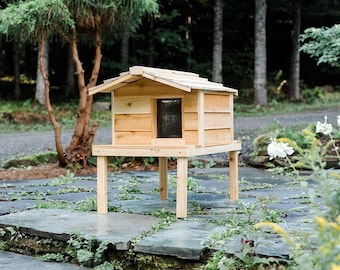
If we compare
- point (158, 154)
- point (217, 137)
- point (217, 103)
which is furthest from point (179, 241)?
point (217, 103)

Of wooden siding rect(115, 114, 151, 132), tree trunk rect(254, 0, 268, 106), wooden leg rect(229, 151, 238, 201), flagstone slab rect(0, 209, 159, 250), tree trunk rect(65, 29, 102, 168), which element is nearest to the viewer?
flagstone slab rect(0, 209, 159, 250)

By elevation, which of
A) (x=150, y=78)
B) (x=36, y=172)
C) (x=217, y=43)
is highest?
(x=217, y=43)

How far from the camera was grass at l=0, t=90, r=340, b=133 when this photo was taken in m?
14.4

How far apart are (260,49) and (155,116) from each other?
12.9 meters

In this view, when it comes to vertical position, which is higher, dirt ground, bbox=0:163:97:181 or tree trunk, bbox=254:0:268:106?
tree trunk, bbox=254:0:268:106

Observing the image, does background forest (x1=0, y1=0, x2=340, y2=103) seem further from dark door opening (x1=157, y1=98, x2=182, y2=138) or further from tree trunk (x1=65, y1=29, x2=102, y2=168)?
dark door opening (x1=157, y1=98, x2=182, y2=138)

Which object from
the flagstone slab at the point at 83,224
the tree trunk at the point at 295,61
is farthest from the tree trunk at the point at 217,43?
the flagstone slab at the point at 83,224

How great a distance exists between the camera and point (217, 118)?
4582 millimetres

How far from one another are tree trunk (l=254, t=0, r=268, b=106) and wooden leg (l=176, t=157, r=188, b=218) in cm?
1315

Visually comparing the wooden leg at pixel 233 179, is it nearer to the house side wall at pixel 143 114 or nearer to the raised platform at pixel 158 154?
the raised platform at pixel 158 154

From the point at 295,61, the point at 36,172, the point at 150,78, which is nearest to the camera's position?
the point at 150,78

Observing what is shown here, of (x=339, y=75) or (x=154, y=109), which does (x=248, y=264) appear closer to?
(x=154, y=109)

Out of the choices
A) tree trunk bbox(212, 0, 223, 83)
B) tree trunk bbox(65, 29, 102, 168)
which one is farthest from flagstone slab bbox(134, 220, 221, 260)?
tree trunk bbox(212, 0, 223, 83)

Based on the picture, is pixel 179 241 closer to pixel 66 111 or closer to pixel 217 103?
pixel 217 103
